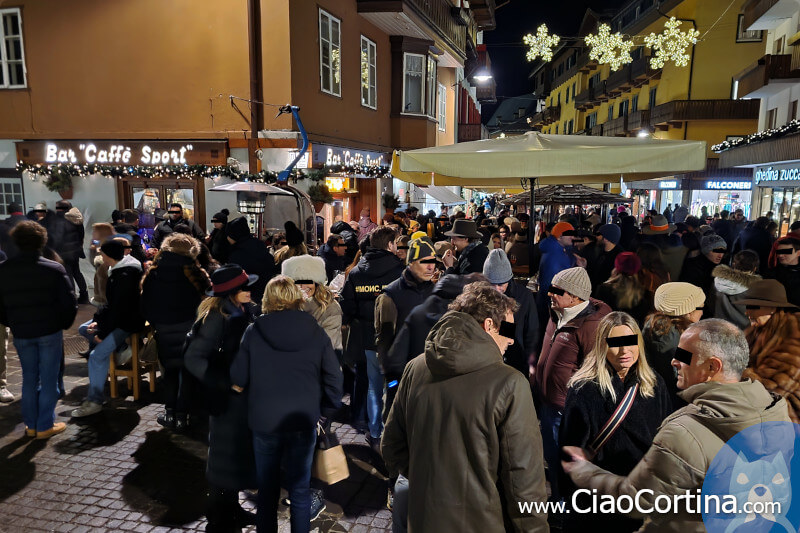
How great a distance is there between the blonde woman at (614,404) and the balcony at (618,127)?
43.7m

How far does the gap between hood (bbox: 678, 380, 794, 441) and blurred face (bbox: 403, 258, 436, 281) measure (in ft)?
8.99

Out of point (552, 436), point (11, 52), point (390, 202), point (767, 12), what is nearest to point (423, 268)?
point (552, 436)

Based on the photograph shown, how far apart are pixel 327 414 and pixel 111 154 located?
1194 cm

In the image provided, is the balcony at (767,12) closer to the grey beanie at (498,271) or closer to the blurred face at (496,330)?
the grey beanie at (498,271)

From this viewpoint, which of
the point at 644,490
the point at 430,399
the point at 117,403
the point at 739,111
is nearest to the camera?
the point at 644,490

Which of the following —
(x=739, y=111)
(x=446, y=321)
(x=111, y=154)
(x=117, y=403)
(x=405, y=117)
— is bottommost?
(x=117, y=403)

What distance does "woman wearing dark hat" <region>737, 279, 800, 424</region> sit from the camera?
3379 millimetres

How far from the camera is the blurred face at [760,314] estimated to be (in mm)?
3907

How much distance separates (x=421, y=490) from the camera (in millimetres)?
A: 2566

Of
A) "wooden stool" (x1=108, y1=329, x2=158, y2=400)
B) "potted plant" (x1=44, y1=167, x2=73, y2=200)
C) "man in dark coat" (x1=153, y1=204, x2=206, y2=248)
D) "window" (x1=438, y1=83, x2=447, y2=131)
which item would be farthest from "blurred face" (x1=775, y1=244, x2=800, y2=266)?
"window" (x1=438, y1=83, x2=447, y2=131)

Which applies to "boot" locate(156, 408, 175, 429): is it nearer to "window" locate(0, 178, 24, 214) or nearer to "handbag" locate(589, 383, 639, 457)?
"handbag" locate(589, 383, 639, 457)

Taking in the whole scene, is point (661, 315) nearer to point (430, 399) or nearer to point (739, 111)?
point (430, 399)

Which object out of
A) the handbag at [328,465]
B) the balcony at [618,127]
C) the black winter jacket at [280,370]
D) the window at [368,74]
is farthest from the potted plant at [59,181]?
the balcony at [618,127]

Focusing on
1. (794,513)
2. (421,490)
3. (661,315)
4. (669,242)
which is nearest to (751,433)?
(794,513)
